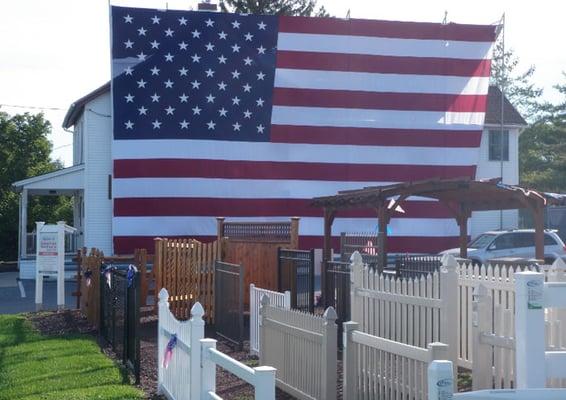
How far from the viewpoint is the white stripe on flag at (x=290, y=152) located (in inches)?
1082

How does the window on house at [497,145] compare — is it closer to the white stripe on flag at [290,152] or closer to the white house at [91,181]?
the white house at [91,181]

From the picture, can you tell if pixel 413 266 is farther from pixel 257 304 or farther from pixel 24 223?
pixel 24 223

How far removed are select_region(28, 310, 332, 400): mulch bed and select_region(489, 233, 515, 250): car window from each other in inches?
591

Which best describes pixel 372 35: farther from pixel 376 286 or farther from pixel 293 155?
pixel 376 286

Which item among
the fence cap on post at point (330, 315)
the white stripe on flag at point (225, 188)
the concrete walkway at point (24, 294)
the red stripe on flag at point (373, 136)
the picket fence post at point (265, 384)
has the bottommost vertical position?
the concrete walkway at point (24, 294)

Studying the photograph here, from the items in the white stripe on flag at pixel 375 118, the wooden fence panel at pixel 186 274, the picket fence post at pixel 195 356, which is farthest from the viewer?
the white stripe on flag at pixel 375 118

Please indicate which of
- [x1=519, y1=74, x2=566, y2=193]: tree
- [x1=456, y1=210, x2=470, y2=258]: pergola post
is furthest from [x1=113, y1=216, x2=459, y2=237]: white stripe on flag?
[x1=519, y1=74, x2=566, y2=193]: tree

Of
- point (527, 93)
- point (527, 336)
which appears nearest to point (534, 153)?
point (527, 93)

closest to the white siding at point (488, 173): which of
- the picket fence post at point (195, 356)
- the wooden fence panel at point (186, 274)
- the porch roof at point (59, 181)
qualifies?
the porch roof at point (59, 181)

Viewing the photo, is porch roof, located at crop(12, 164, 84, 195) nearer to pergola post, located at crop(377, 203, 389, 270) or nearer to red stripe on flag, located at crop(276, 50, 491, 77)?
red stripe on flag, located at crop(276, 50, 491, 77)

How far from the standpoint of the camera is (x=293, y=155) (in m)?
28.7

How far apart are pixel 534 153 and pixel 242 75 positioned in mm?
36633

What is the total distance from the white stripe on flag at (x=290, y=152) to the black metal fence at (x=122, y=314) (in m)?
13.3

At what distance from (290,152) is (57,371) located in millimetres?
17950
